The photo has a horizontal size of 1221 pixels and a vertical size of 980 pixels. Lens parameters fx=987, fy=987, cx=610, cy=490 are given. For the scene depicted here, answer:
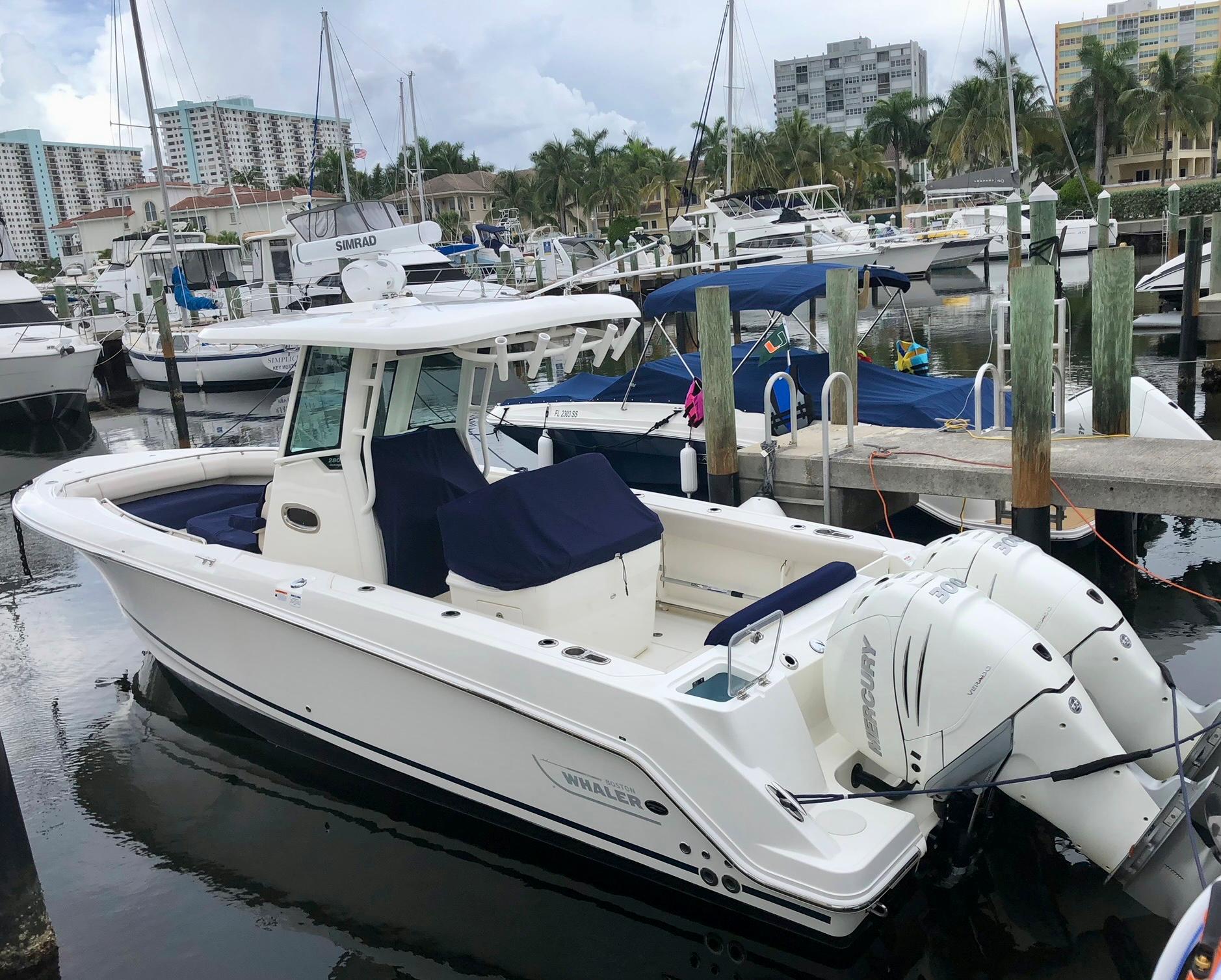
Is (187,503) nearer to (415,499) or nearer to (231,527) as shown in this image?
(231,527)

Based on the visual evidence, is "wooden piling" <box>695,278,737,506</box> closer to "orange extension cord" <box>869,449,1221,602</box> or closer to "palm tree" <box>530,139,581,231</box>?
"orange extension cord" <box>869,449,1221,602</box>

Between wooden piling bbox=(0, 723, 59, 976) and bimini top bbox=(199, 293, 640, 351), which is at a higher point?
bimini top bbox=(199, 293, 640, 351)

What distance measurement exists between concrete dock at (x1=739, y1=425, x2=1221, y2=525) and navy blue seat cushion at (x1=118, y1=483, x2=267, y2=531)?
12.0ft

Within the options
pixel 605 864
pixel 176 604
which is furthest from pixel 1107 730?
pixel 176 604

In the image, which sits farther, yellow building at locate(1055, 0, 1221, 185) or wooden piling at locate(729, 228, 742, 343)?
yellow building at locate(1055, 0, 1221, 185)

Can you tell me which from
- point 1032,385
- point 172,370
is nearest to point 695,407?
point 1032,385

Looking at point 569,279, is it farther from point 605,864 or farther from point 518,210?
point 518,210

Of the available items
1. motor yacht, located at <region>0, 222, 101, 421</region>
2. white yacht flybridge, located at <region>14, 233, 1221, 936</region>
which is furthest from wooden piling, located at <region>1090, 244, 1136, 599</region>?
motor yacht, located at <region>0, 222, 101, 421</region>

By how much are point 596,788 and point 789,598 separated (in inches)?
49.5

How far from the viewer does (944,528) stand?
812 cm

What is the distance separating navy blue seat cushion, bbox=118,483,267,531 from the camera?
21.9 feet

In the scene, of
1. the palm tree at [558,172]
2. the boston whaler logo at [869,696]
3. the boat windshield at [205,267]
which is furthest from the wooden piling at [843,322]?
the palm tree at [558,172]

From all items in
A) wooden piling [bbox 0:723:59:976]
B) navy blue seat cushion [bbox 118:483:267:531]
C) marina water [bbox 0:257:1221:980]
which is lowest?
marina water [bbox 0:257:1221:980]

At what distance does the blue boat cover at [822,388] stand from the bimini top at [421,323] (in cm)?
388
